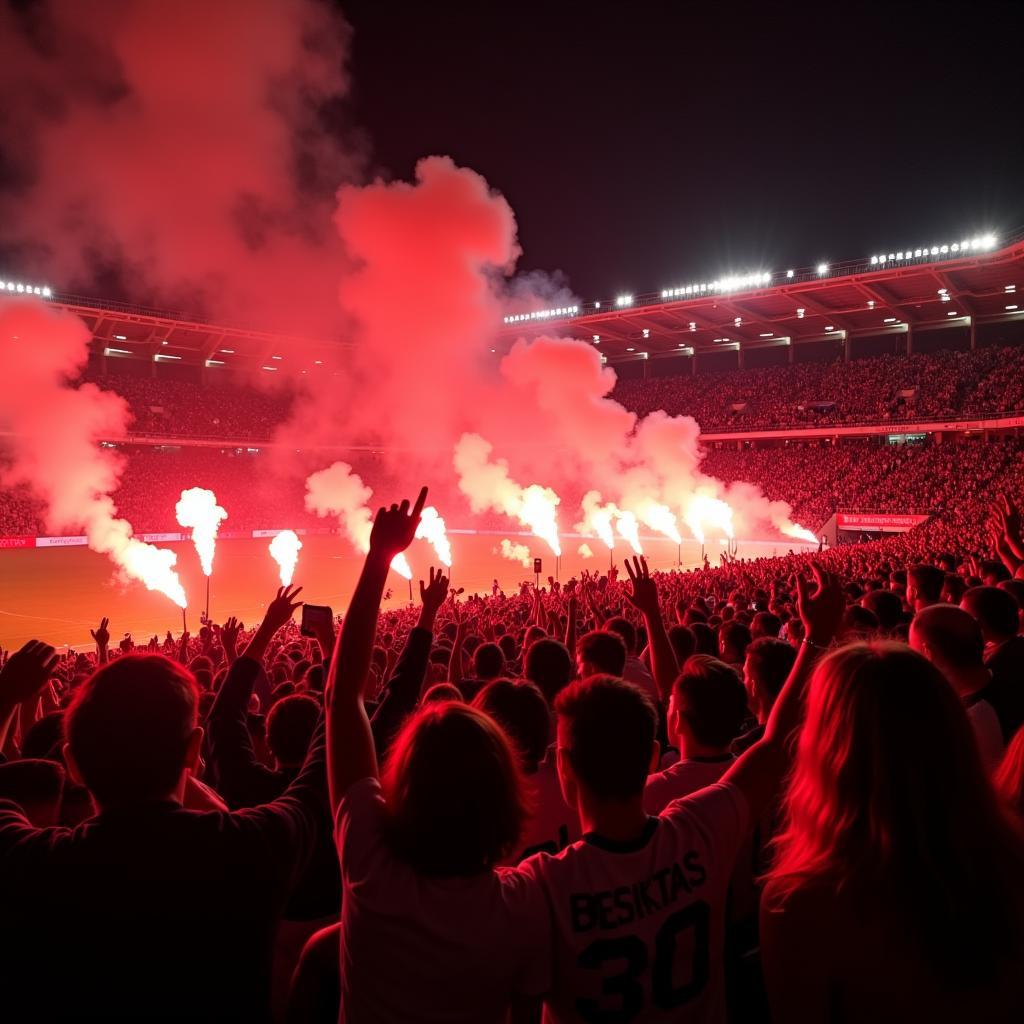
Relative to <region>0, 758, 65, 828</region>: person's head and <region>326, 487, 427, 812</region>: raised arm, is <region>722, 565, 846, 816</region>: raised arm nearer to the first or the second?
<region>326, 487, 427, 812</region>: raised arm

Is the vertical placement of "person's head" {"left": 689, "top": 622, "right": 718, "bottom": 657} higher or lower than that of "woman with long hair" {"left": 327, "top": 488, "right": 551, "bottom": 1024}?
higher

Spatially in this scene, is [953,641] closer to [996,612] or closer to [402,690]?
[996,612]

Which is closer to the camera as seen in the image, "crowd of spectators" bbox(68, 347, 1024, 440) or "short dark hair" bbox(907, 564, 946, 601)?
"short dark hair" bbox(907, 564, 946, 601)

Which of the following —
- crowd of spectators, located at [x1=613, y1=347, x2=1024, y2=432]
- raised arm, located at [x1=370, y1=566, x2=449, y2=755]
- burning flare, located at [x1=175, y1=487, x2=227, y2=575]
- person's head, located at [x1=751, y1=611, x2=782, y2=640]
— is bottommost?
raised arm, located at [x1=370, y1=566, x2=449, y2=755]

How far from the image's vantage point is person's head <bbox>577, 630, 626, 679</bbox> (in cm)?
425

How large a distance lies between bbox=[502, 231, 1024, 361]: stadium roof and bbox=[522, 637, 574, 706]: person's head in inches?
1573

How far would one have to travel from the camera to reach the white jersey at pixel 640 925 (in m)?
1.70

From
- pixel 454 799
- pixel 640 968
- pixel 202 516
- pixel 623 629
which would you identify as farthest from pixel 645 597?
pixel 202 516

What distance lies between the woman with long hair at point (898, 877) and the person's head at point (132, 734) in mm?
1350

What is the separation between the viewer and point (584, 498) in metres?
47.7

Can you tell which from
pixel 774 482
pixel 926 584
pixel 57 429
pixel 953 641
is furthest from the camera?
pixel 774 482

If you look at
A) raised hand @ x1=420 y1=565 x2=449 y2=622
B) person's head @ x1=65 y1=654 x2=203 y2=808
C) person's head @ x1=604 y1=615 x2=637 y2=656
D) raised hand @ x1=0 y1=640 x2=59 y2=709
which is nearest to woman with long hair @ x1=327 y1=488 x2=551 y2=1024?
person's head @ x1=65 y1=654 x2=203 y2=808

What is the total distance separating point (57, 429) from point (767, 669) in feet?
157

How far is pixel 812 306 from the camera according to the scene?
1826 inches
